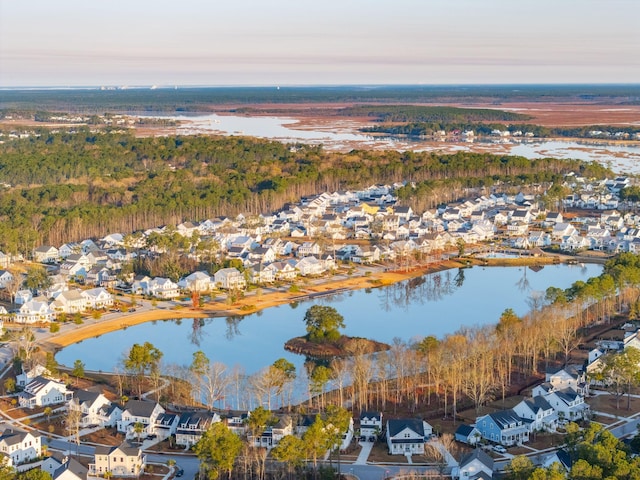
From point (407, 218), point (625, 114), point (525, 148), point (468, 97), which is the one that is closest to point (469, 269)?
point (407, 218)

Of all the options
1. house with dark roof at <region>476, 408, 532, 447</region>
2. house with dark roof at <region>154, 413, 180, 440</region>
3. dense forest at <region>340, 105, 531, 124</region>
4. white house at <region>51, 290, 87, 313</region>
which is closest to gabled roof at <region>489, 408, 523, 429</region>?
house with dark roof at <region>476, 408, 532, 447</region>

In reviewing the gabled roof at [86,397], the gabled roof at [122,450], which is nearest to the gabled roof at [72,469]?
the gabled roof at [122,450]

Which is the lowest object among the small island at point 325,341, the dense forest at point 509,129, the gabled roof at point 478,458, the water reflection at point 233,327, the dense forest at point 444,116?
the water reflection at point 233,327

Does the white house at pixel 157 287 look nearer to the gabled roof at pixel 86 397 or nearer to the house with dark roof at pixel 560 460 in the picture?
the gabled roof at pixel 86 397

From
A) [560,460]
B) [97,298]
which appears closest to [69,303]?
[97,298]

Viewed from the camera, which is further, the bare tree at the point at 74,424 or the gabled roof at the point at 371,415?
the gabled roof at the point at 371,415

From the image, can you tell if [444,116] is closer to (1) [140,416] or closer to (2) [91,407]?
(2) [91,407]
